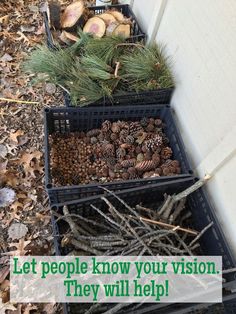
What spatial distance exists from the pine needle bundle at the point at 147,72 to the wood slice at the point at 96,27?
34 centimetres

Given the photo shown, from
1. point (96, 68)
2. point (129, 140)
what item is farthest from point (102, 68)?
point (129, 140)

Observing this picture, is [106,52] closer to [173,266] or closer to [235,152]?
[235,152]

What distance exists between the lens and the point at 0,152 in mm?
2348

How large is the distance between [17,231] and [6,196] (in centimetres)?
27

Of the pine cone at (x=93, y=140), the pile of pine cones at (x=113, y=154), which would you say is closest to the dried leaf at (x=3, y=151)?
the pile of pine cones at (x=113, y=154)

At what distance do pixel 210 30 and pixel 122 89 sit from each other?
2.38 feet

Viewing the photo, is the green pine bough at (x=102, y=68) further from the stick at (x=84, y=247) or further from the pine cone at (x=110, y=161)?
the stick at (x=84, y=247)

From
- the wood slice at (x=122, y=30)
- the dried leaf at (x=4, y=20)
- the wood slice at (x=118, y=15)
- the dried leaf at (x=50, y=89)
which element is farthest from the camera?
the dried leaf at (x=4, y=20)

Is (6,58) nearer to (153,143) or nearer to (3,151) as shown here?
(3,151)

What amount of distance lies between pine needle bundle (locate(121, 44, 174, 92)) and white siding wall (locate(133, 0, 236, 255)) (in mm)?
83

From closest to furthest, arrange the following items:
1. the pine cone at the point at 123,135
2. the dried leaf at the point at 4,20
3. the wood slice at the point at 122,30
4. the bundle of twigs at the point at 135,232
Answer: the bundle of twigs at the point at 135,232
the pine cone at the point at 123,135
the wood slice at the point at 122,30
the dried leaf at the point at 4,20

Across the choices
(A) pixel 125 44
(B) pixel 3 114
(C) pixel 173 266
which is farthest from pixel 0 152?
(C) pixel 173 266

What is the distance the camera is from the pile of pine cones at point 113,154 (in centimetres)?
203

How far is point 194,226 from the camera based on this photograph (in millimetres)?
1944
